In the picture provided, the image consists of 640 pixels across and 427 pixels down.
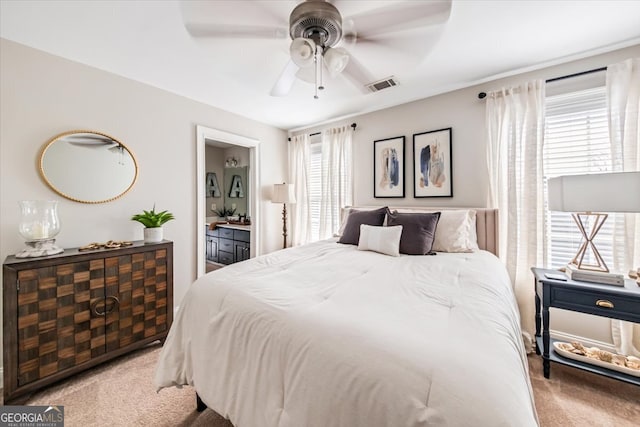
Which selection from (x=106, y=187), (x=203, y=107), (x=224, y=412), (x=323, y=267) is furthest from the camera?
(x=203, y=107)

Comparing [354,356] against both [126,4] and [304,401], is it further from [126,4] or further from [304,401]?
[126,4]

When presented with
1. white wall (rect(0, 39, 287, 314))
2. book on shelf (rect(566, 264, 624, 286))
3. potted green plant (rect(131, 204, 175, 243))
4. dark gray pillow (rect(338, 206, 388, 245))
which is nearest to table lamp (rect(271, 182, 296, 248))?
white wall (rect(0, 39, 287, 314))

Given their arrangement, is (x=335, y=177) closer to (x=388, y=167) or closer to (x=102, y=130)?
(x=388, y=167)

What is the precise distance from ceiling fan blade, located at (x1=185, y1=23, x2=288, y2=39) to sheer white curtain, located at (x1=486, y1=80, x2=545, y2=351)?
2.17m

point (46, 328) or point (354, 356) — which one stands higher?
point (354, 356)

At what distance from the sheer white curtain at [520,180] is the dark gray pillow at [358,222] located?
1.10 meters

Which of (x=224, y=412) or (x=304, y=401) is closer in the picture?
(x=304, y=401)

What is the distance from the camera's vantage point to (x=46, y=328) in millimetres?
1710

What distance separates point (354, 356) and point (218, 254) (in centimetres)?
454

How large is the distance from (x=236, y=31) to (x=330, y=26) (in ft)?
1.81

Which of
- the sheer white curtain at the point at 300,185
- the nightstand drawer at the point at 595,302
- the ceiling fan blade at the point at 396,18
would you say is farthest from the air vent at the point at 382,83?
the nightstand drawer at the point at 595,302

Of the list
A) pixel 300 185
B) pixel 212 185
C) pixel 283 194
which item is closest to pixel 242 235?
pixel 283 194

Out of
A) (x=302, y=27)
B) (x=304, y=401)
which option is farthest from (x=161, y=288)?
(x=302, y=27)

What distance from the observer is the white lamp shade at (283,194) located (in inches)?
145
